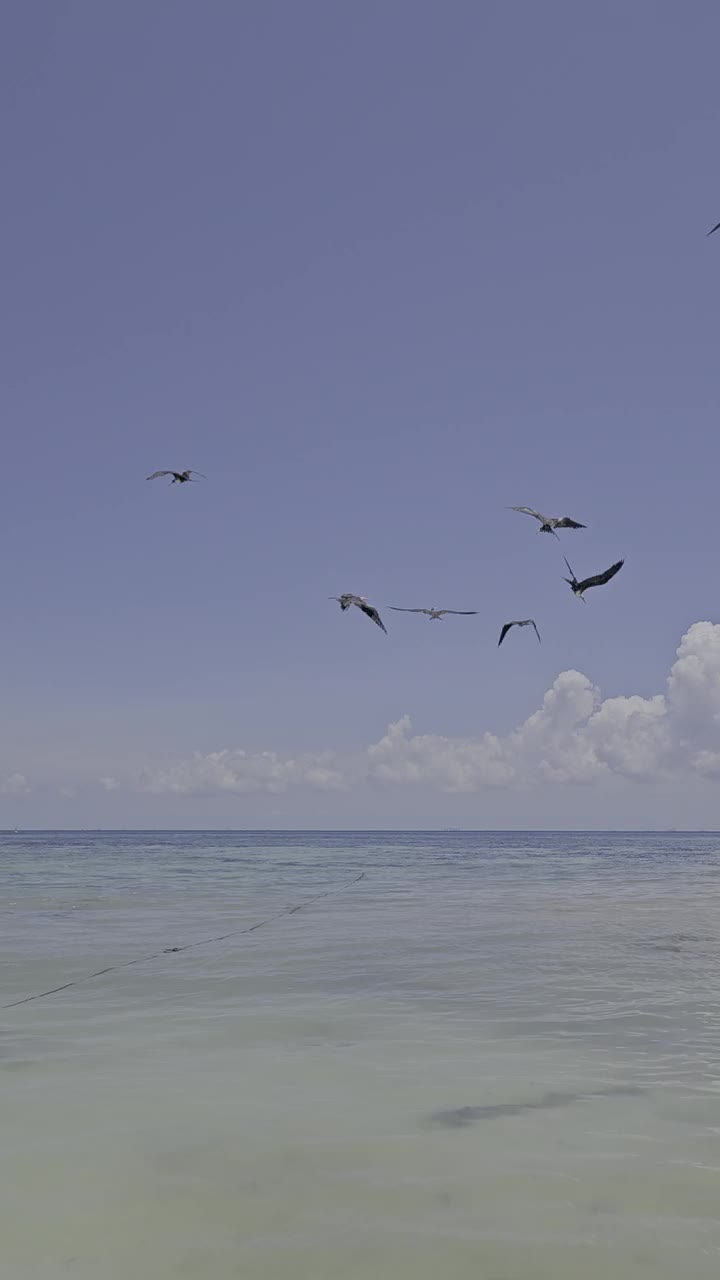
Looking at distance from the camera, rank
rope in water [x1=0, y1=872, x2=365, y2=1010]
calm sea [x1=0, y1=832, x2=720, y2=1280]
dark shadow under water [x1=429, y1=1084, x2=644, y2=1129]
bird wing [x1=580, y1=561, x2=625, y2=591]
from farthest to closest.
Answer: bird wing [x1=580, y1=561, x2=625, y2=591] → rope in water [x1=0, y1=872, x2=365, y2=1010] → dark shadow under water [x1=429, y1=1084, x2=644, y2=1129] → calm sea [x1=0, y1=832, x2=720, y2=1280]

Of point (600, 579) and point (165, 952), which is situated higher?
point (600, 579)

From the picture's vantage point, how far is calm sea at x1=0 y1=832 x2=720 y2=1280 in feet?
14.6

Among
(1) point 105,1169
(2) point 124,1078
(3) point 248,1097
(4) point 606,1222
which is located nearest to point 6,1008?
(2) point 124,1078

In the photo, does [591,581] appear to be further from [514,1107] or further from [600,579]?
[514,1107]

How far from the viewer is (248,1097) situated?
266 inches

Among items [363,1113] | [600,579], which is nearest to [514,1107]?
[363,1113]

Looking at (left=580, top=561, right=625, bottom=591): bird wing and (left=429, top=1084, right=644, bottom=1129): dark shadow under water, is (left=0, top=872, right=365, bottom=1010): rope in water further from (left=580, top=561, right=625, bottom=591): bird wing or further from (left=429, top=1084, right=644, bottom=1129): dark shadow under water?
(left=580, top=561, right=625, bottom=591): bird wing

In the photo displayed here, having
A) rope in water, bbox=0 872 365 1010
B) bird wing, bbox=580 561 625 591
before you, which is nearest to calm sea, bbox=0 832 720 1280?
rope in water, bbox=0 872 365 1010

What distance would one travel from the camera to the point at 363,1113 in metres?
6.36

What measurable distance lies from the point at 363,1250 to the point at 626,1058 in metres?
4.07


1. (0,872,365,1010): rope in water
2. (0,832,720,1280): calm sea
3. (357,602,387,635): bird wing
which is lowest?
(0,872,365,1010): rope in water

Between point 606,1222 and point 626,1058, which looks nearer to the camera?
point 606,1222

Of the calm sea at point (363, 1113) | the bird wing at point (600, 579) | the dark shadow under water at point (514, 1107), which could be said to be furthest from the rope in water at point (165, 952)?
the bird wing at point (600, 579)

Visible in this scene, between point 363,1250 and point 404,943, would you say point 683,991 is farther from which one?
point 363,1250
